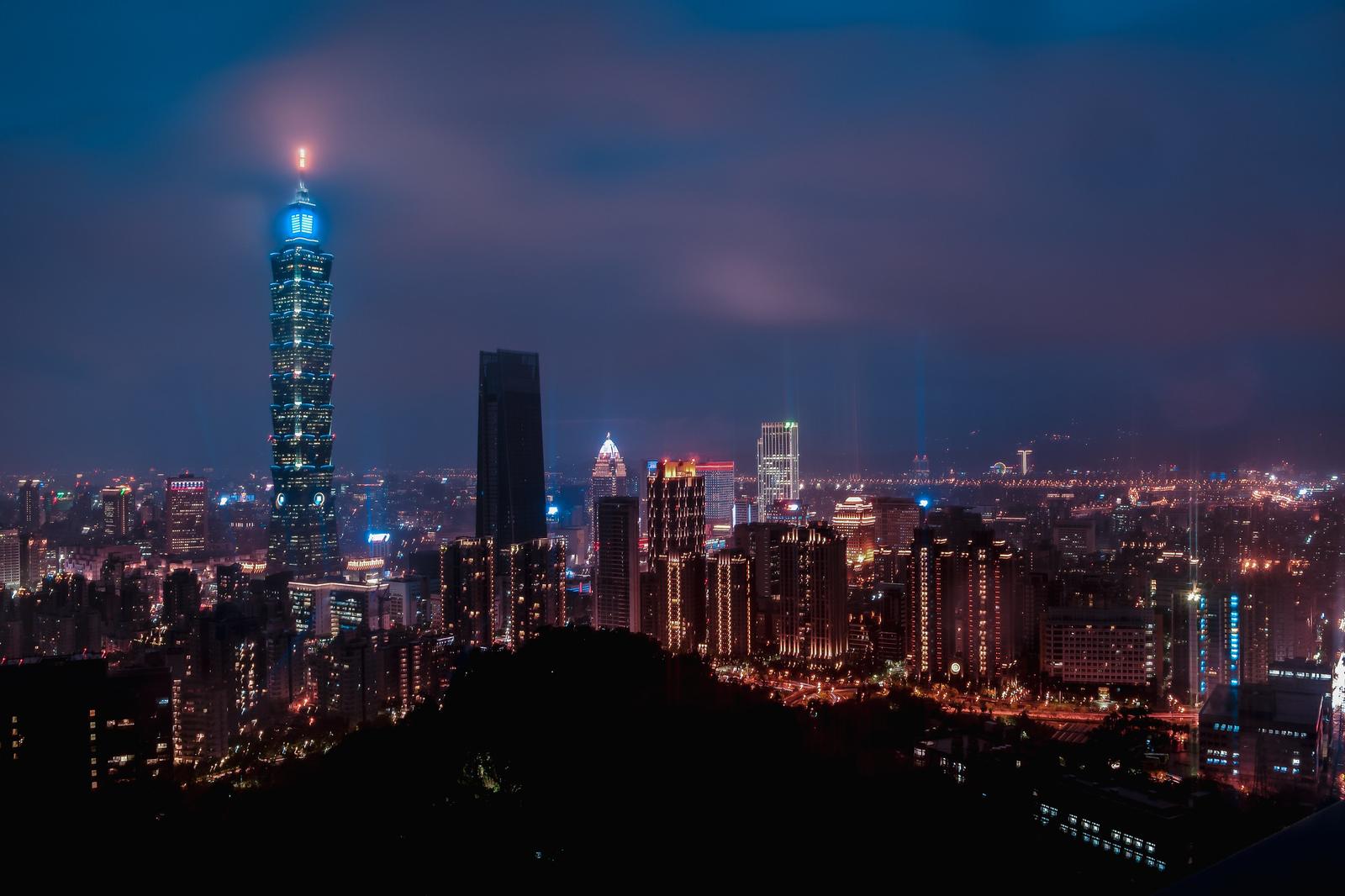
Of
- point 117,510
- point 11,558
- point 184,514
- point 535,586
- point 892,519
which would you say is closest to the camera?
point 11,558

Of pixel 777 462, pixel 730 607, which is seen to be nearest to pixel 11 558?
pixel 730 607

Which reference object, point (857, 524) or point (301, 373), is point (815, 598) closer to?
point (857, 524)

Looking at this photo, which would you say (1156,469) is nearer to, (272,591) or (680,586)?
(680,586)

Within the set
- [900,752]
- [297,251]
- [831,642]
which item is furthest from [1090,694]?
[297,251]

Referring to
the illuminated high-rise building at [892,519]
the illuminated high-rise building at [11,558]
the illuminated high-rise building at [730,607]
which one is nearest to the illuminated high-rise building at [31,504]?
the illuminated high-rise building at [11,558]

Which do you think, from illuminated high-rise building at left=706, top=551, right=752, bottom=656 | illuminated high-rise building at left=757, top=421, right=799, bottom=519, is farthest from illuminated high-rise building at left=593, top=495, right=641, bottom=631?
illuminated high-rise building at left=757, top=421, right=799, bottom=519

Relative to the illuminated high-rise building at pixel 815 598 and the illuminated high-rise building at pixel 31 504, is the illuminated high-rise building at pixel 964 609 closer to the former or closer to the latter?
the illuminated high-rise building at pixel 815 598

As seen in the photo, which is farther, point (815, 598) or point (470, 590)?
point (470, 590)
